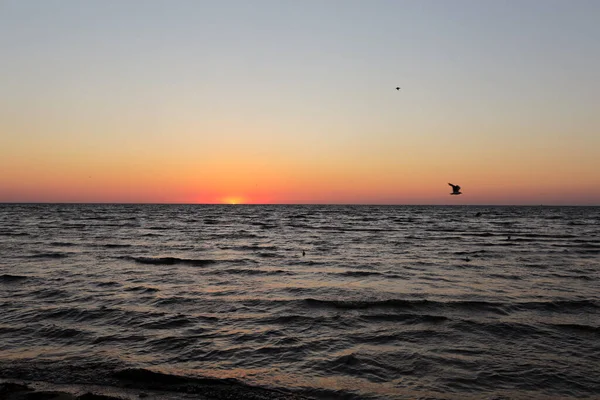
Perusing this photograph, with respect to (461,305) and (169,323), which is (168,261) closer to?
(169,323)

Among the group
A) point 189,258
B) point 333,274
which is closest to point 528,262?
point 333,274

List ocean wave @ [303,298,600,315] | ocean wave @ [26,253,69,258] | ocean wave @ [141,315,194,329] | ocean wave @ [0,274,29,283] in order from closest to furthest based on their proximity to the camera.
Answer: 1. ocean wave @ [141,315,194,329]
2. ocean wave @ [303,298,600,315]
3. ocean wave @ [0,274,29,283]
4. ocean wave @ [26,253,69,258]

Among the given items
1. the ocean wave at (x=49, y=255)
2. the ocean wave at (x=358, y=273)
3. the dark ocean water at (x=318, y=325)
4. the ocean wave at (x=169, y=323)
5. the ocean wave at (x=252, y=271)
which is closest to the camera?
the dark ocean water at (x=318, y=325)

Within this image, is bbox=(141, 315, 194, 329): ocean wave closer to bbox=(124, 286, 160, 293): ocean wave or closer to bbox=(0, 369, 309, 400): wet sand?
bbox=(0, 369, 309, 400): wet sand

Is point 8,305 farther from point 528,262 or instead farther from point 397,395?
point 528,262

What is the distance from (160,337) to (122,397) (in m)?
3.04

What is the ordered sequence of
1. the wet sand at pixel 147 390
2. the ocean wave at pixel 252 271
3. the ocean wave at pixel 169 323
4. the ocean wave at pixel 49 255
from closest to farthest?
the wet sand at pixel 147 390 < the ocean wave at pixel 169 323 < the ocean wave at pixel 252 271 < the ocean wave at pixel 49 255

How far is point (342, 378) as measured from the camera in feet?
24.4

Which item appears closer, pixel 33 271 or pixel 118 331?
pixel 118 331

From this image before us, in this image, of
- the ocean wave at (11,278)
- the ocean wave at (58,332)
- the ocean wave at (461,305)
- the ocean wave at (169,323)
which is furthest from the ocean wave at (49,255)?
the ocean wave at (461,305)

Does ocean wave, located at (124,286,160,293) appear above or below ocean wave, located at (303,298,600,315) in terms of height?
below

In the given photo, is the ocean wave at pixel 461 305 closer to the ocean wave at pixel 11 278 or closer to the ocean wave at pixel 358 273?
the ocean wave at pixel 358 273

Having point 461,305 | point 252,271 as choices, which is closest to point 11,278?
point 252,271

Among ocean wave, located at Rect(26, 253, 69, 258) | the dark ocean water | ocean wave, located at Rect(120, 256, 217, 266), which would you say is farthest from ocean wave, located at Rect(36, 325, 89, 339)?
ocean wave, located at Rect(26, 253, 69, 258)
